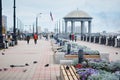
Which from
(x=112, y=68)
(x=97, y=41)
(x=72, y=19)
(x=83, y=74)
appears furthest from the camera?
(x=72, y=19)

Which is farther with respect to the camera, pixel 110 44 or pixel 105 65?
pixel 110 44

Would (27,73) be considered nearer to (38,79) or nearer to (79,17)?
(38,79)

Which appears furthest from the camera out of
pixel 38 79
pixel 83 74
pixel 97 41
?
pixel 97 41

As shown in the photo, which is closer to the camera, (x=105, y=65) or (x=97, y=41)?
(x=105, y=65)

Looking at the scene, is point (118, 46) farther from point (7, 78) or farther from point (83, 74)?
point (83, 74)

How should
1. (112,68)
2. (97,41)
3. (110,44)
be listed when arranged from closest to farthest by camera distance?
(112,68) → (110,44) → (97,41)

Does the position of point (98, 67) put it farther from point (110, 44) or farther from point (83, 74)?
point (110, 44)

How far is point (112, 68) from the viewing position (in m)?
11.1

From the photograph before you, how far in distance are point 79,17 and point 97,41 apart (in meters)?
61.8

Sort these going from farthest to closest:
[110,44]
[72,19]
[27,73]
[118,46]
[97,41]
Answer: [72,19] → [97,41] → [110,44] → [118,46] → [27,73]

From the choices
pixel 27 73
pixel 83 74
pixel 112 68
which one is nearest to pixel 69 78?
pixel 83 74

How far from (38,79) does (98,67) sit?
2430 mm

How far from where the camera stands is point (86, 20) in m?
117

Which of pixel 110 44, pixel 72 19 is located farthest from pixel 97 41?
pixel 72 19
